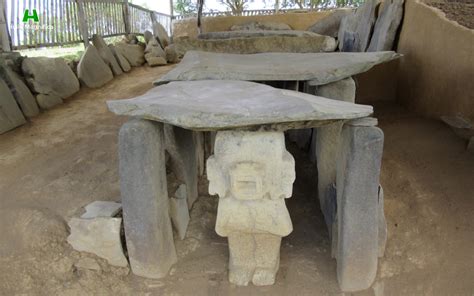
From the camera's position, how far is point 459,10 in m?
4.36

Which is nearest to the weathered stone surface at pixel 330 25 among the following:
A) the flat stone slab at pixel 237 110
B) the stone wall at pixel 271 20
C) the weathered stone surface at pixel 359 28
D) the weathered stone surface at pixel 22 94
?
the weathered stone surface at pixel 359 28

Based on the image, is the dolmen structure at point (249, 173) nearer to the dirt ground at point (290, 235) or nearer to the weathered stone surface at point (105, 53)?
the dirt ground at point (290, 235)

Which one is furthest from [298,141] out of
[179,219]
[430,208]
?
[179,219]

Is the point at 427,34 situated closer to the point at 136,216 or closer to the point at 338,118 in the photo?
the point at 338,118

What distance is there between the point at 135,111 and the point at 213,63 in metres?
1.45

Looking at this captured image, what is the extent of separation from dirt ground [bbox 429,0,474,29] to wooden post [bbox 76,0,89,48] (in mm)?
6130

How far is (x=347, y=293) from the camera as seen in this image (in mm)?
2510

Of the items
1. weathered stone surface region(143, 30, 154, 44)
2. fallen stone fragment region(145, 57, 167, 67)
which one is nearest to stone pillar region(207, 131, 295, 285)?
fallen stone fragment region(145, 57, 167, 67)

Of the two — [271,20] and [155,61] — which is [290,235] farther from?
[271,20]

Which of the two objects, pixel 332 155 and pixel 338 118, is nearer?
pixel 338 118

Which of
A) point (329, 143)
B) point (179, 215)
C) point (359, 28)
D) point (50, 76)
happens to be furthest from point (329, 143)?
point (50, 76)

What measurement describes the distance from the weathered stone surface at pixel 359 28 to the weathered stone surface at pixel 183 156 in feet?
12.3

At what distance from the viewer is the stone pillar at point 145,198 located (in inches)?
92.1

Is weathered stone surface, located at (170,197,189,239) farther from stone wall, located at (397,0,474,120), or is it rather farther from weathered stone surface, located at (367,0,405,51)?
weathered stone surface, located at (367,0,405,51)
